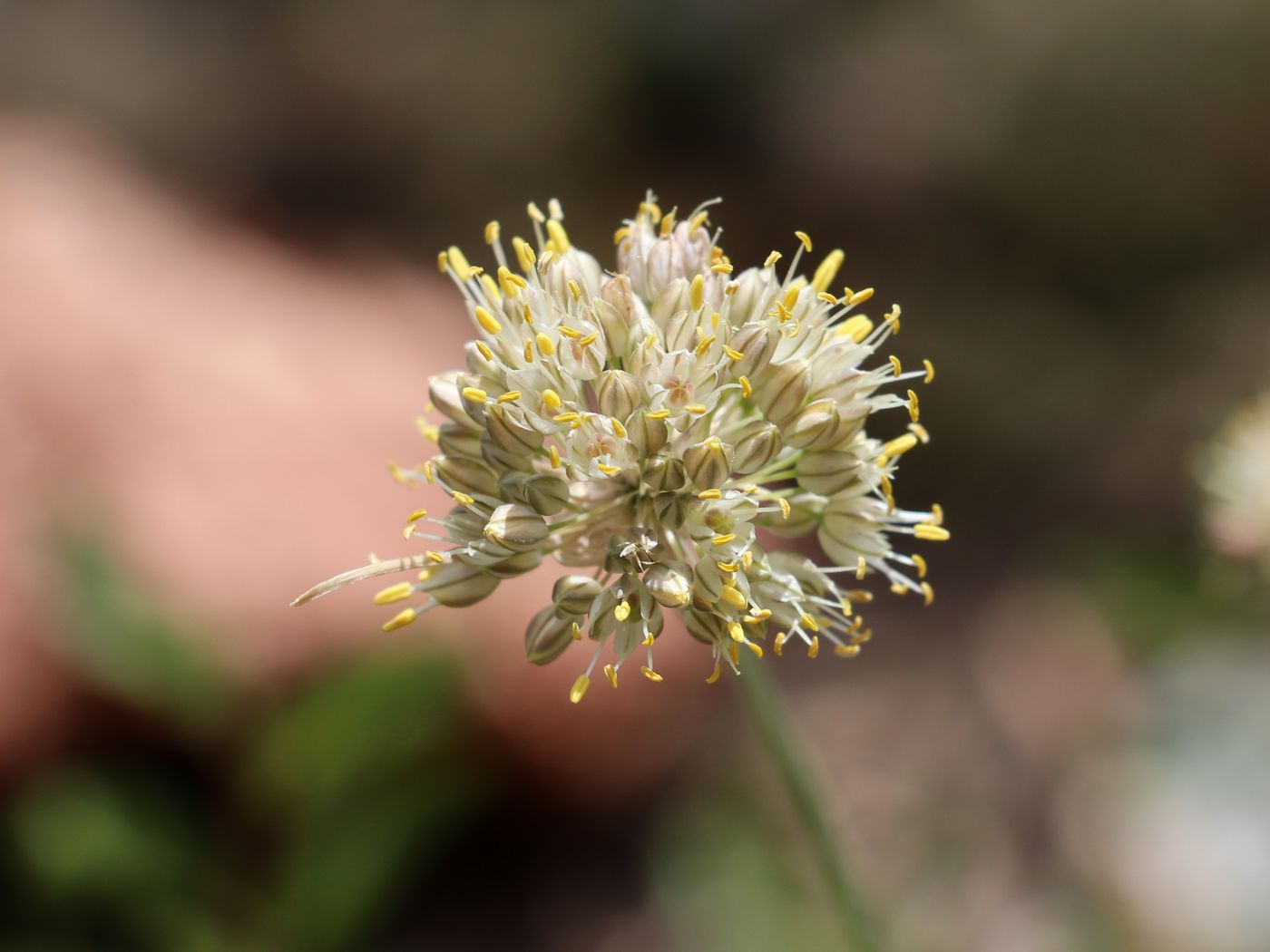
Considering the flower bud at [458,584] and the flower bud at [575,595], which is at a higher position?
the flower bud at [458,584]

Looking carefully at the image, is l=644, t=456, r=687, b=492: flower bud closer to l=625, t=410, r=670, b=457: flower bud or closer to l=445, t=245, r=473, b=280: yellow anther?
→ l=625, t=410, r=670, b=457: flower bud

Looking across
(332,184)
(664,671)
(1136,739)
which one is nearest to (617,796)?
(664,671)

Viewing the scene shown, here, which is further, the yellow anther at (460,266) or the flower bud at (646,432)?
the yellow anther at (460,266)

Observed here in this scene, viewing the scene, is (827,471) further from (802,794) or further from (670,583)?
(802,794)

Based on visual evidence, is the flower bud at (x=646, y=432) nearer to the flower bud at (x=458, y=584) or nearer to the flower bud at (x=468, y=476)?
the flower bud at (x=468, y=476)

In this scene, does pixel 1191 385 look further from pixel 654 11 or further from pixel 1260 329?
pixel 654 11

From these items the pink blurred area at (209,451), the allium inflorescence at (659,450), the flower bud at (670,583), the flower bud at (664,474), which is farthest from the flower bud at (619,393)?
the pink blurred area at (209,451)
